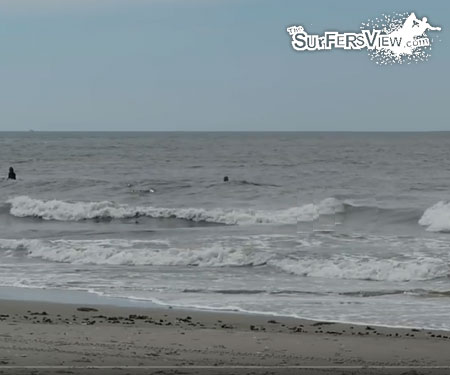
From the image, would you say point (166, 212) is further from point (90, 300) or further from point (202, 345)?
point (202, 345)

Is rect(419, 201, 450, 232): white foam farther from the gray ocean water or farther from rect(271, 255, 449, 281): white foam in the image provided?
rect(271, 255, 449, 281): white foam

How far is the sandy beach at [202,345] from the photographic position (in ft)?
25.9

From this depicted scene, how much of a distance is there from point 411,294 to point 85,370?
774cm

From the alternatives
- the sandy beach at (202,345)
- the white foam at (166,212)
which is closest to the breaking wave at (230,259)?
the sandy beach at (202,345)

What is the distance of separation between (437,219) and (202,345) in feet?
60.4

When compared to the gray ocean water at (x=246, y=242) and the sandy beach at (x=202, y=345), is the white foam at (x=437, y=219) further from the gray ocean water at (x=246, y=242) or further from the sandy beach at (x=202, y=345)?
the sandy beach at (x=202, y=345)

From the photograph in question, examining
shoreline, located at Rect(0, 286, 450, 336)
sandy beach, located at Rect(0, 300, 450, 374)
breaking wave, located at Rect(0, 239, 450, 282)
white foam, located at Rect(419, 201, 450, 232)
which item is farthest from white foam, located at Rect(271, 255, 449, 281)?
white foam, located at Rect(419, 201, 450, 232)

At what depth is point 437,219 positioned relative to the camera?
26234 millimetres

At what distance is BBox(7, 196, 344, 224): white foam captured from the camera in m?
28.6

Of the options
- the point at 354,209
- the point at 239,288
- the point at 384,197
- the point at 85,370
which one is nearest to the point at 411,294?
the point at 239,288

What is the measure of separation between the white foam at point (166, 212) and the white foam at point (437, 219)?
398 centimetres

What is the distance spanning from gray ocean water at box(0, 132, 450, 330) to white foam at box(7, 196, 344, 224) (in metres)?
0.07

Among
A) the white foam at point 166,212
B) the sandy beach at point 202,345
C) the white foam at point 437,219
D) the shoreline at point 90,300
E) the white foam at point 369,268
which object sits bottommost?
the sandy beach at point 202,345

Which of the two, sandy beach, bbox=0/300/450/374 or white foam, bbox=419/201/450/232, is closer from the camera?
sandy beach, bbox=0/300/450/374
